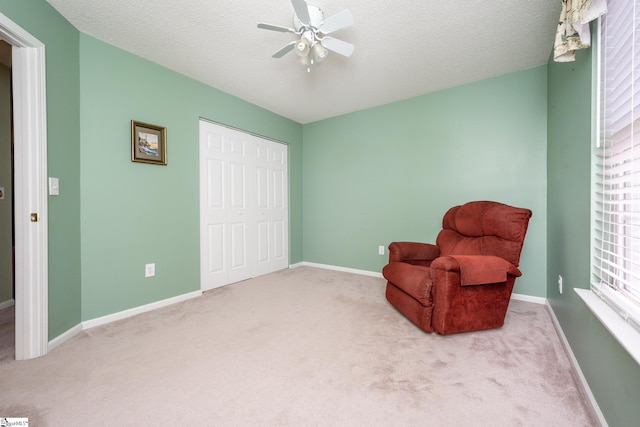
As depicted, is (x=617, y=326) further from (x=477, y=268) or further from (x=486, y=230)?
(x=486, y=230)

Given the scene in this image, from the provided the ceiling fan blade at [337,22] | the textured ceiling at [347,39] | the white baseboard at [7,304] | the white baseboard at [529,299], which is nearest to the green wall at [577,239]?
the white baseboard at [529,299]

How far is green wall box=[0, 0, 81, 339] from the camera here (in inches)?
68.6

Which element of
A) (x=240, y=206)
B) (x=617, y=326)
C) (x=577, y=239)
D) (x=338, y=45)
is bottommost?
(x=617, y=326)

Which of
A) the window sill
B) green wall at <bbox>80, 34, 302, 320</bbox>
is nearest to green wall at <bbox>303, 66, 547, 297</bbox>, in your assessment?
the window sill

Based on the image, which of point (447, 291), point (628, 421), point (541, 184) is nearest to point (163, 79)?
point (447, 291)

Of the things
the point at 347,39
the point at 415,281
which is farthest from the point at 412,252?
the point at 347,39

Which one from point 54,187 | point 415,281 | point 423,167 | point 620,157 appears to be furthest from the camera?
point 423,167

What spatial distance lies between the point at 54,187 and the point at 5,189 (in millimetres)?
1370

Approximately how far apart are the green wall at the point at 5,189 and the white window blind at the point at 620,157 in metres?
4.37

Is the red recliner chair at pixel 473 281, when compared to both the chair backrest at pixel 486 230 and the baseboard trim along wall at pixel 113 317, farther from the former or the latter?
the baseboard trim along wall at pixel 113 317

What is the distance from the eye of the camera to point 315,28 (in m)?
1.79

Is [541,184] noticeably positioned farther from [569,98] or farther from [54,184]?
[54,184]

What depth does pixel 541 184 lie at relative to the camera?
2.55 meters

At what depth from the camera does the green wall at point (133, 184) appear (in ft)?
6.89
